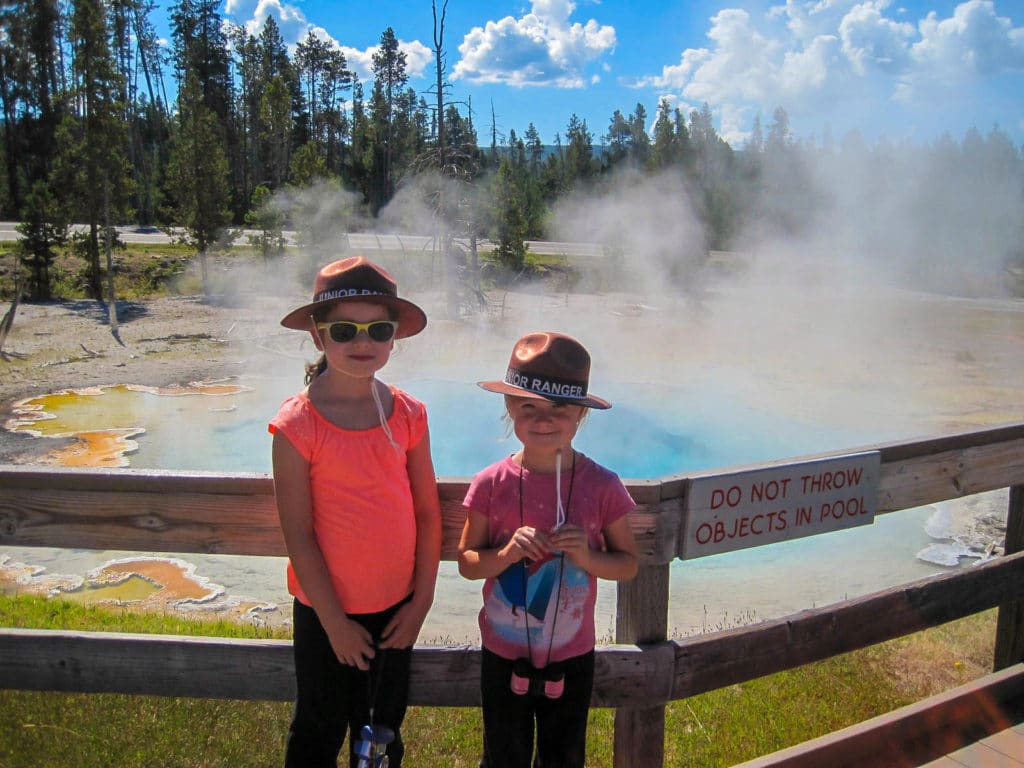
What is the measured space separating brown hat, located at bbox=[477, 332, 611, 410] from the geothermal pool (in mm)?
2282

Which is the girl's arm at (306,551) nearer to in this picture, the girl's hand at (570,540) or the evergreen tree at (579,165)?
the girl's hand at (570,540)

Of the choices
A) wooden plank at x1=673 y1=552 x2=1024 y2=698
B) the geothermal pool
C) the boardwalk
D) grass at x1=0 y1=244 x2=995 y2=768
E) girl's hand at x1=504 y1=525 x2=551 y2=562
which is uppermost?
girl's hand at x1=504 y1=525 x2=551 y2=562

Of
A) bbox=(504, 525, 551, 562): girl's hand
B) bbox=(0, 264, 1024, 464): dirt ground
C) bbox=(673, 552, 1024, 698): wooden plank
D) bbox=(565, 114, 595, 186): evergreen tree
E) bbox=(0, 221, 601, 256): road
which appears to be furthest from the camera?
bbox=(565, 114, 595, 186): evergreen tree

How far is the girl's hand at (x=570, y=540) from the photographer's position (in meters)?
1.59

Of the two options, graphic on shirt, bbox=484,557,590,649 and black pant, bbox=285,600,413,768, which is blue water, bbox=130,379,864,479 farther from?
graphic on shirt, bbox=484,557,590,649

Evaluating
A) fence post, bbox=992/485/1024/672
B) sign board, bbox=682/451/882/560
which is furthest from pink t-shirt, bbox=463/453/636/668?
fence post, bbox=992/485/1024/672

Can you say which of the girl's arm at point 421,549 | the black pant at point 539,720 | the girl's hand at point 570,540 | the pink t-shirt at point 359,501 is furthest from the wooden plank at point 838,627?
the pink t-shirt at point 359,501

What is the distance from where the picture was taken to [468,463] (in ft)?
31.1

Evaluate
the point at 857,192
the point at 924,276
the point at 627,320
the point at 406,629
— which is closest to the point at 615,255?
the point at 627,320

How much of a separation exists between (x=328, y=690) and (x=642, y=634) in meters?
0.75

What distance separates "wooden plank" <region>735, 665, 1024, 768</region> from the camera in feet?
7.22

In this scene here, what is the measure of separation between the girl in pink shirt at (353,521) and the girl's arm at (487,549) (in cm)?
10

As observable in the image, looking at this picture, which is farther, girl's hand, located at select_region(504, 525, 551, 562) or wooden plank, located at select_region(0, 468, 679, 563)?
wooden plank, located at select_region(0, 468, 679, 563)

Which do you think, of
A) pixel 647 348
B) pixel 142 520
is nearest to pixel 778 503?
pixel 142 520
